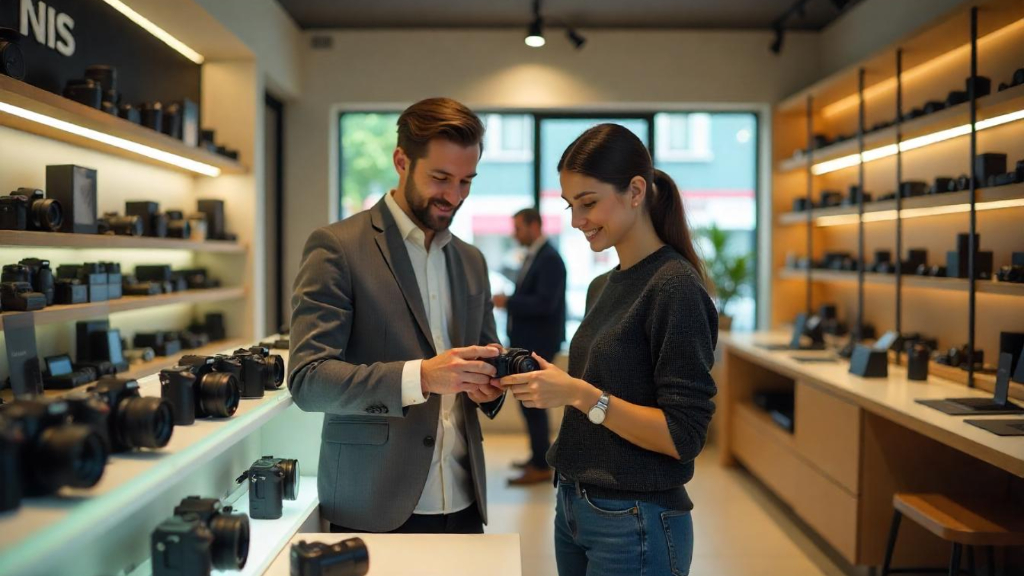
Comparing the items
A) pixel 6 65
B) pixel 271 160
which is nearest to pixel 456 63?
pixel 271 160

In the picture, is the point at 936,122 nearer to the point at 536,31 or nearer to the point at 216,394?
the point at 536,31

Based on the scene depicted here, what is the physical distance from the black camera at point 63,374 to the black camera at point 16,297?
33 centimetres

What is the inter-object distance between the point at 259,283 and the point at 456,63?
2.28m

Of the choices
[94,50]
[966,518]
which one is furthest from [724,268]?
[94,50]

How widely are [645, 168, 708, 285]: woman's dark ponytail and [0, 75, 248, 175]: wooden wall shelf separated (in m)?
2.04

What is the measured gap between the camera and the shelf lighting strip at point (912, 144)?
3311mm

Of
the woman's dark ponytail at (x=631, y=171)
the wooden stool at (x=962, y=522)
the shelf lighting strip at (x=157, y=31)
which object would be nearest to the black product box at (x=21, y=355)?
the woman's dark ponytail at (x=631, y=171)

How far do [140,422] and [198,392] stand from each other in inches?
12.6

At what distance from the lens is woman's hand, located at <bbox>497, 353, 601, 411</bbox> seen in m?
1.42

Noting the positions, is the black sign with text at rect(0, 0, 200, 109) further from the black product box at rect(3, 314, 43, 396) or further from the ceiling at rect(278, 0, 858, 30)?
the black product box at rect(3, 314, 43, 396)

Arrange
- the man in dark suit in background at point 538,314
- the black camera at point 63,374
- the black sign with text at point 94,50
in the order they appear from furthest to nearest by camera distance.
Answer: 1. the man in dark suit in background at point 538,314
2. the black sign with text at point 94,50
3. the black camera at point 63,374

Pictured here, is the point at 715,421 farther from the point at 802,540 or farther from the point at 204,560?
the point at 204,560

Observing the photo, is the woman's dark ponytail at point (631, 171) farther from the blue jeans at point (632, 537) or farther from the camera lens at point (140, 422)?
the camera lens at point (140, 422)

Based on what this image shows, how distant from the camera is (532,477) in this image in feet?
15.5
